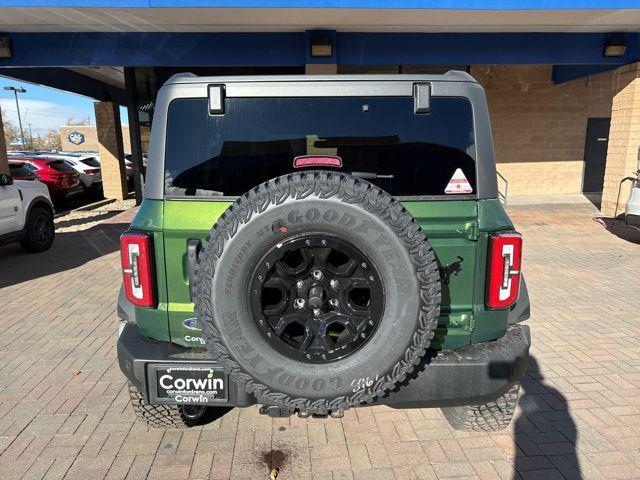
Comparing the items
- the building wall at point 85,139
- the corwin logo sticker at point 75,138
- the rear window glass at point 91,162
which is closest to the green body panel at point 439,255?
the rear window glass at point 91,162

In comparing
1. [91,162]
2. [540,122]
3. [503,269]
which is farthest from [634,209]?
[91,162]

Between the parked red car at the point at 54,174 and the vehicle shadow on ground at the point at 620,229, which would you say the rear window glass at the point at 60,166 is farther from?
the vehicle shadow on ground at the point at 620,229

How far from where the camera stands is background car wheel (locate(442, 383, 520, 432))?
2.69 metres

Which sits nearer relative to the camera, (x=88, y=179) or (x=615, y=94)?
(x=615, y=94)

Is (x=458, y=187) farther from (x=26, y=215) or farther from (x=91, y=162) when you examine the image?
(x=91, y=162)

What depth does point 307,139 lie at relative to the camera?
2273 millimetres

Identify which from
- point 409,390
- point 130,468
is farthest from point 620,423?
point 130,468

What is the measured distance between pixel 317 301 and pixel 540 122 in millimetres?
14029

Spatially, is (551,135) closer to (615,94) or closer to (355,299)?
(615,94)

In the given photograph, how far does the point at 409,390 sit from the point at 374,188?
3.33ft

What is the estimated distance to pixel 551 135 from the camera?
45.0 ft

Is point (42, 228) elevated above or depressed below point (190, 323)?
below

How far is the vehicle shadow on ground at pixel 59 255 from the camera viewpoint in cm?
664

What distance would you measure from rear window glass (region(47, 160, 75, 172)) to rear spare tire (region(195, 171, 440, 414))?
13950 mm
